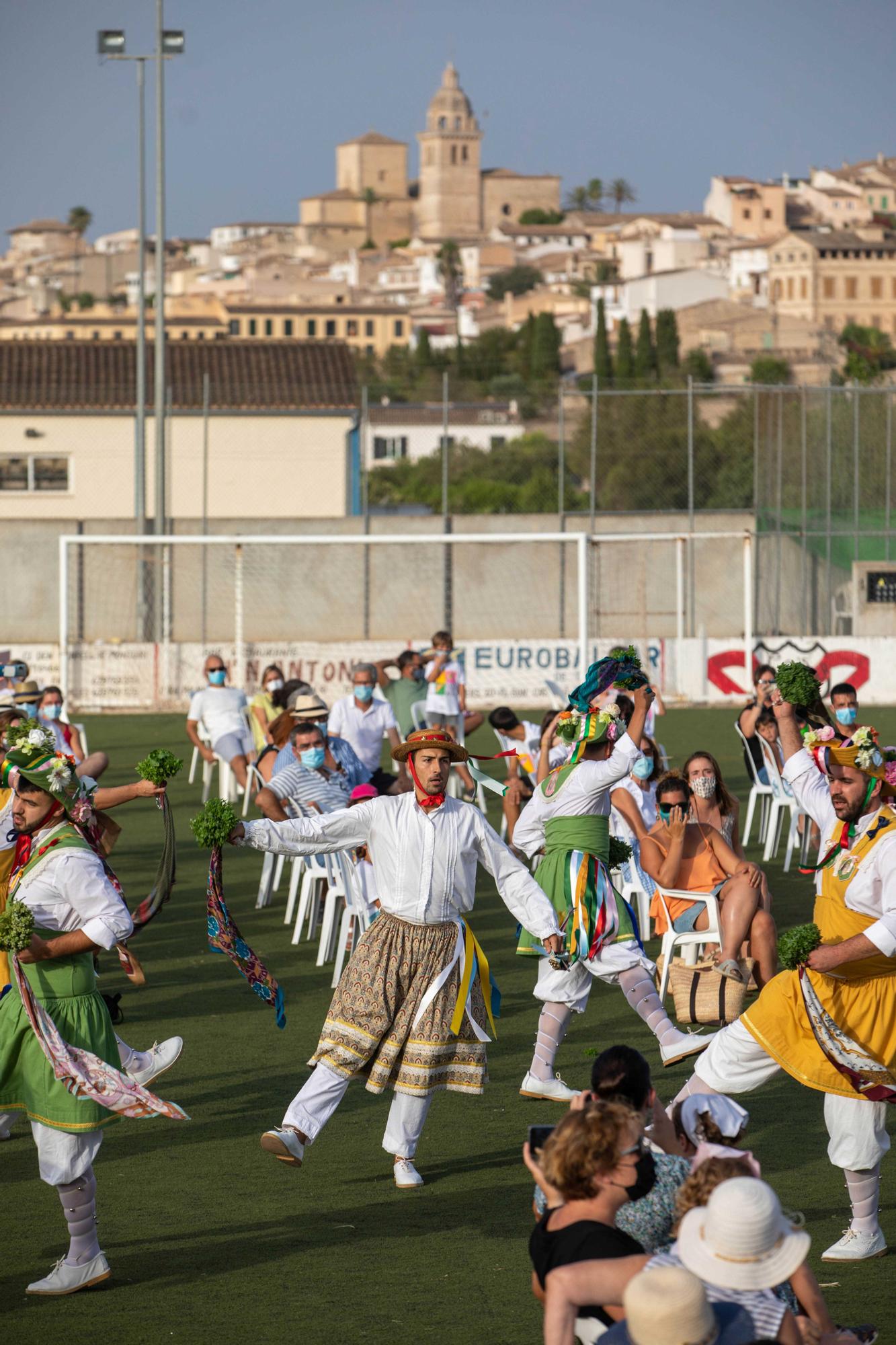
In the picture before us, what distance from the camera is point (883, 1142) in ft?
18.7

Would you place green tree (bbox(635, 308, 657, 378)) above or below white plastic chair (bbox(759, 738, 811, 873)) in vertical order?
above

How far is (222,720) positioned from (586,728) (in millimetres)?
7620

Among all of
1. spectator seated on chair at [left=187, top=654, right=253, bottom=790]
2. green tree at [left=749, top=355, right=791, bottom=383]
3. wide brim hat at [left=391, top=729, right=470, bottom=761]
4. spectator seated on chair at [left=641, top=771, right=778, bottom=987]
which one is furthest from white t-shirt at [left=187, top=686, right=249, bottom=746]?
green tree at [left=749, top=355, right=791, bottom=383]

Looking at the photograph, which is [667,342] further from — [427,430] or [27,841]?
[27,841]

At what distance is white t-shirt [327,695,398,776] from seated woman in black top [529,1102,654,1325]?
9009 mm

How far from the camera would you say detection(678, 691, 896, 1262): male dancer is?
18.3ft

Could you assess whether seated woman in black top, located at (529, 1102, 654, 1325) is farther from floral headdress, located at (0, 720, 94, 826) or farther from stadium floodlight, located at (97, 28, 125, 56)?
stadium floodlight, located at (97, 28, 125, 56)

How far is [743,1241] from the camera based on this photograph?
3654 mm

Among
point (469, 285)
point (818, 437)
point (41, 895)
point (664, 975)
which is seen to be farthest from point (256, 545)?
point (469, 285)

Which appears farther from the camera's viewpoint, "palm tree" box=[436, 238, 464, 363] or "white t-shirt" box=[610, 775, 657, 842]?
"palm tree" box=[436, 238, 464, 363]

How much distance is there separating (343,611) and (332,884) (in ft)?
63.3

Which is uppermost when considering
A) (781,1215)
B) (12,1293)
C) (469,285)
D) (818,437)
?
(469,285)

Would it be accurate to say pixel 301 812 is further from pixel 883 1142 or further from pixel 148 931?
pixel 883 1142

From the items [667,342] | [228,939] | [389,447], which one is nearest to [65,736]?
[228,939]
